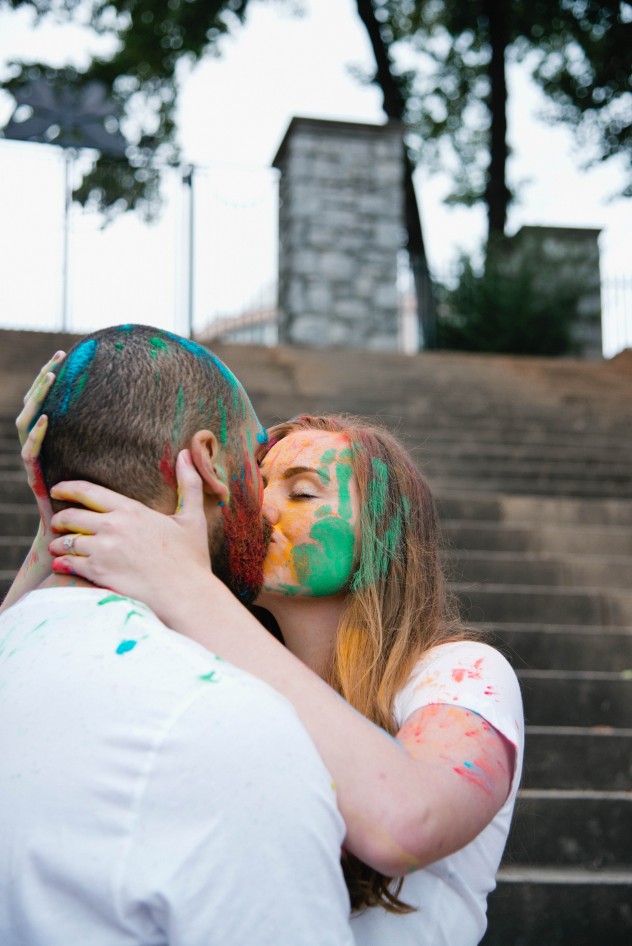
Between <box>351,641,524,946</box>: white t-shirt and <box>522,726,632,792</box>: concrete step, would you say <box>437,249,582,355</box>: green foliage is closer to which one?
<box>522,726,632,792</box>: concrete step

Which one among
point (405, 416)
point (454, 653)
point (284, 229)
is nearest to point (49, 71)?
point (284, 229)

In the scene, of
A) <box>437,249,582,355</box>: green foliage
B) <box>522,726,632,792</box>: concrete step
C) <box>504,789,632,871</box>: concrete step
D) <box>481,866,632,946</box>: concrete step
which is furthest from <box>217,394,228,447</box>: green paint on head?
<box>437,249,582,355</box>: green foliage

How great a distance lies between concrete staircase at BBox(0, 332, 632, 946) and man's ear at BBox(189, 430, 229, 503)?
111 cm

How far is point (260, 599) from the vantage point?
6.17 feet

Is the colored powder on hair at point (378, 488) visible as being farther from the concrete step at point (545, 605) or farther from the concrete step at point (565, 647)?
the concrete step at point (545, 605)

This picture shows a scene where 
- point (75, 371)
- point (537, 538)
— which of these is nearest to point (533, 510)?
point (537, 538)

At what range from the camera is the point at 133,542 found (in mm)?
1259

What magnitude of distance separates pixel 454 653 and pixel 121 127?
1327 centimetres

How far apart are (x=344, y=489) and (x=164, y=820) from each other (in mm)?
979

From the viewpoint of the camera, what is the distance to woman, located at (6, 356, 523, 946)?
48.8 inches

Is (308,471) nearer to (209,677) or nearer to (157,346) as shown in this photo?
(157,346)

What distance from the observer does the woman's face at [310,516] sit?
1842 mm

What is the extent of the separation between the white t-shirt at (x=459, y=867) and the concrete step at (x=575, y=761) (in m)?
1.65

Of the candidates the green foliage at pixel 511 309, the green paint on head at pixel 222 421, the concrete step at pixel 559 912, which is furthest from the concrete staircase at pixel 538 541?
the green foliage at pixel 511 309
